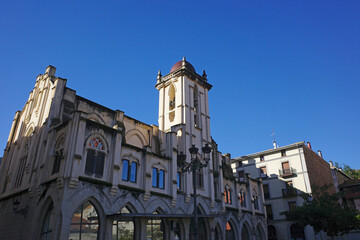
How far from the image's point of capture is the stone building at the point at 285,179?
3891 cm

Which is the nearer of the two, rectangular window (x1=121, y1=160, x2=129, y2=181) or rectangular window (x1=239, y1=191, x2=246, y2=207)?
rectangular window (x1=121, y1=160, x2=129, y2=181)

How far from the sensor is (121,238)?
20.8 metres

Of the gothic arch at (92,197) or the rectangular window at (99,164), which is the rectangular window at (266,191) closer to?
the gothic arch at (92,197)

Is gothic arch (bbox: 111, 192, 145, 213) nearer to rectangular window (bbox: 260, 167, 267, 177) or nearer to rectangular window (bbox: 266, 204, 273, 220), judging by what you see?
rectangular window (bbox: 266, 204, 273, 220)

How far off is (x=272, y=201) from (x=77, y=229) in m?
30.2

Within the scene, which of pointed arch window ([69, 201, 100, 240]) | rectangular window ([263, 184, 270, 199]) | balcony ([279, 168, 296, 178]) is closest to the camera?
pointed arch window ([69, 201, 100, 240])

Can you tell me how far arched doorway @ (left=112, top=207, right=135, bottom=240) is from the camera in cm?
2068

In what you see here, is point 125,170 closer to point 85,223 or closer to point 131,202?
point 131,202

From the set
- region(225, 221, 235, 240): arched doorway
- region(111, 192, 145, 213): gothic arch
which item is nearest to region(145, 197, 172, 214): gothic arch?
region(111, 192, 145, 213): gothic arch

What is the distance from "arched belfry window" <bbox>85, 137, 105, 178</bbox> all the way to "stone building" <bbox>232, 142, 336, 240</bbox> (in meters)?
21.8

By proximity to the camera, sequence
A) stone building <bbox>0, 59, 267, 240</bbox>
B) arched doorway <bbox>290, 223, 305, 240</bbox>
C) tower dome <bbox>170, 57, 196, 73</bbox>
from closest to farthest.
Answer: stone building <bbox>0, 59, 267, 240</bbox> < tower dome <bbox>170, 57, 196, 73</bbox> < arched doorway <bbox>290, 223, 305, 240</bbox>

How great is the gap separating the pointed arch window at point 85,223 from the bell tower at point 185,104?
12.1 m

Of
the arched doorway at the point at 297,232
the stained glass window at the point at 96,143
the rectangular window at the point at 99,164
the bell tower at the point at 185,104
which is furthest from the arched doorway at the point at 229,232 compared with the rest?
the stained glass window at the point at 96,143

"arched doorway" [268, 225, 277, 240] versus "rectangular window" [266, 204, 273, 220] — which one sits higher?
"rectangular window" [266, 204, 273, 220]
